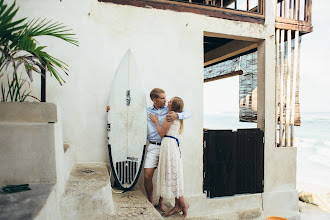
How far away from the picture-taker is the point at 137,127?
352 centimetres

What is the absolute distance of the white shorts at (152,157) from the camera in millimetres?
3295

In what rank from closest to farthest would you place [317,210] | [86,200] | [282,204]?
1. [86,200]
2. [282,204]
3. [317,210]

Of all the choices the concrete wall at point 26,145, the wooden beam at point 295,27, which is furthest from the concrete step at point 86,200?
the wooden beam at point 295,27

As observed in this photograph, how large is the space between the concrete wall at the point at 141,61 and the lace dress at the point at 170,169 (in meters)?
1.01

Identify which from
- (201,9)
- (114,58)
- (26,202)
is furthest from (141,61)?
(26,202)

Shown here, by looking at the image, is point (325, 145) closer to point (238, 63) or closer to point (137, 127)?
point (238, 63)

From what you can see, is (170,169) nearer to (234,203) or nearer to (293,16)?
(234,203)

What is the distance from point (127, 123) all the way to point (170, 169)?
3.11ft

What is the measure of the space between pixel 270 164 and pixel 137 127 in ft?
9.15

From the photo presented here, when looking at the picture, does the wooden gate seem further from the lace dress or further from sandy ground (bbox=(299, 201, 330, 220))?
sandy ground (bbox=(299, 201, 330, 220))

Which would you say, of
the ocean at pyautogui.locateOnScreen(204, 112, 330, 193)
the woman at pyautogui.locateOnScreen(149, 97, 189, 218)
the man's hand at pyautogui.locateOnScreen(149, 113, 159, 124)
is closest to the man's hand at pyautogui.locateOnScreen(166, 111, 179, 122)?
the woman at pyautogui.locateOnScreen(149, 97, 189, 218)

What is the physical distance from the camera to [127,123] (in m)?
3.52

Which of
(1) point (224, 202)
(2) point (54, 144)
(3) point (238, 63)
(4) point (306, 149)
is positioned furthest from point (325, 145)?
(2) point (54, 144)

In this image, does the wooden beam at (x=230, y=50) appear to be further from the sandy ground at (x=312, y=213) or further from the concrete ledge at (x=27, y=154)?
the concrete ledge at (x=27, y=154)
